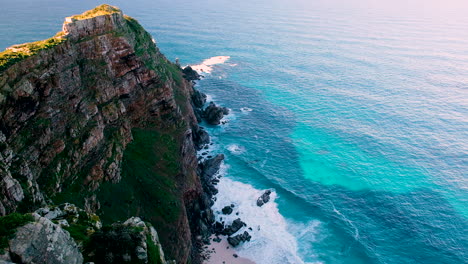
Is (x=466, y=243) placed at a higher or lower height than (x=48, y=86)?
lower

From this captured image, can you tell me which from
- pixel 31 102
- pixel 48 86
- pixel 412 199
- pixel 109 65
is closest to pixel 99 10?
pixel 109 65

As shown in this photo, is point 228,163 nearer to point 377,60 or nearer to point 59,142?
point 59,142

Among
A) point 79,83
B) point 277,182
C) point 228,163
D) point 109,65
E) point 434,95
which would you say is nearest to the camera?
point 79,83

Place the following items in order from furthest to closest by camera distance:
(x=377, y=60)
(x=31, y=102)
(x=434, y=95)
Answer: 1. (x=377, y=60)
2. (x=434, y=95)
3. (x=31, y=102)

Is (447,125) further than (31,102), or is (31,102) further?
(447,125)

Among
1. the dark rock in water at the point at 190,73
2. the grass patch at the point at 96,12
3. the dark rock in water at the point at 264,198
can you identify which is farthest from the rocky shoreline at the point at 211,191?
the grass patch at the point at 96,12

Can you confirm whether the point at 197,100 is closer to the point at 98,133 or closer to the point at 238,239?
the point at 238,239

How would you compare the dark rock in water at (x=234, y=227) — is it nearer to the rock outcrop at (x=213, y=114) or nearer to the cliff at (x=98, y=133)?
the cliff at (x=98, y=133)
